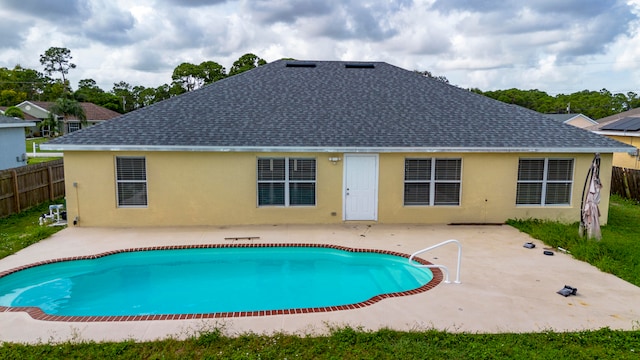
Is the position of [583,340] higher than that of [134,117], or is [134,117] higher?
[134,117]

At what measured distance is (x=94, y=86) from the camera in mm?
77438

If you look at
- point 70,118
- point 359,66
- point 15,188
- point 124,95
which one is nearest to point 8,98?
point 124,95

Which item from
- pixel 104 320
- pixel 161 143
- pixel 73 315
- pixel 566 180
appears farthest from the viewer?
pixel 566 180

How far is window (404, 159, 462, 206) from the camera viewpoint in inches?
535

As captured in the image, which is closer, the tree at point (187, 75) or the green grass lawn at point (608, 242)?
the green grass lawn at point (608, 242)

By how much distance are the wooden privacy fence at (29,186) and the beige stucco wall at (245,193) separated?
3013mm

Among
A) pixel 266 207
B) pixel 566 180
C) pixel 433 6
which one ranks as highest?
pixel 433 6

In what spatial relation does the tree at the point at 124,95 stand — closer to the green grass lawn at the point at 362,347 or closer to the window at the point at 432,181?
the window at the point at 432,181

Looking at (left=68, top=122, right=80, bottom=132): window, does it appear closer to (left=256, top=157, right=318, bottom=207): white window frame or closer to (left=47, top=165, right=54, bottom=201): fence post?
(left=47, top=165, right=54, bottom=201): fence post

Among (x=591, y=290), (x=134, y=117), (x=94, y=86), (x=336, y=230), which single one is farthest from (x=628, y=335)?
(x=94, y=86)

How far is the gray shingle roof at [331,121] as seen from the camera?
42.7 feet

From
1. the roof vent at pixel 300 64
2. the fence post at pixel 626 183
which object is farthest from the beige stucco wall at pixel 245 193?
the roof vent at pixel 300 64

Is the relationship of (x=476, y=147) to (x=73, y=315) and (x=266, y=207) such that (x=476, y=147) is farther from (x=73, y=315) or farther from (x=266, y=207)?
(x=73, y=315)

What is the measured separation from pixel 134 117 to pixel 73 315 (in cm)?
778
